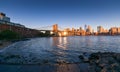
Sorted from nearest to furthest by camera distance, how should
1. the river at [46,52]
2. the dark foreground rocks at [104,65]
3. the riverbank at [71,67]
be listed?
the dark foreground rocks at [104,65] < the riverbank at [71,67] < the river at [46,52]

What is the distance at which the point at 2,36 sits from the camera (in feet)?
316

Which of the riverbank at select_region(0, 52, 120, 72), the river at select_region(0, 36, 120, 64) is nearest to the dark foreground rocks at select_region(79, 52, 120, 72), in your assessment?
the riverbank at select_region(0, 52, 120, 72)

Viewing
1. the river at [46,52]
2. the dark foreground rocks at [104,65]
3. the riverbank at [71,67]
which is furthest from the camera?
the river at [46,52]

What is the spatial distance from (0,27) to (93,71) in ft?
358

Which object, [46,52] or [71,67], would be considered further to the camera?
[46,52]

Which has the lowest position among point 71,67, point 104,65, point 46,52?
point 46,52

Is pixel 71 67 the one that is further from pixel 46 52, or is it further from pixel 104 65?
pixel 46 52

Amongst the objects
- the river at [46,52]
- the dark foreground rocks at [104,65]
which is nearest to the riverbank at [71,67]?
the dark foreground rocks at [104,65]

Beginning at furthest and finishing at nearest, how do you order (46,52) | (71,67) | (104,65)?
1. (46,52)
2. (71,67)
3. (104,65)

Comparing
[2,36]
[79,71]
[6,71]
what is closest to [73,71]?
[79,71]

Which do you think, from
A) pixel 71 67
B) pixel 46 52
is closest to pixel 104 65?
pixel 71 67

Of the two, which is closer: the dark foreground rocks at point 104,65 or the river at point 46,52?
the dark foreground rocks at point 104,65

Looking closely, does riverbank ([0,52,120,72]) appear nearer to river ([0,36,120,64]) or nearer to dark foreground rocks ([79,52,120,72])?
dark foreground rocks ([79,52,120,72])

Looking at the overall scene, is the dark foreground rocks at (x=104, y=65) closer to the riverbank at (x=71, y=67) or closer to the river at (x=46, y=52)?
the riverbank at (x=71, y=67)
